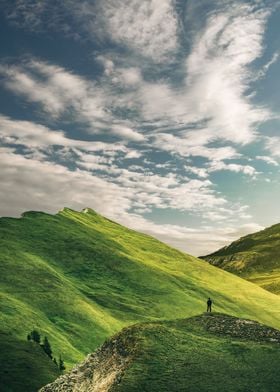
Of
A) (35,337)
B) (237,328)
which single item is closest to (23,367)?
(35,337)

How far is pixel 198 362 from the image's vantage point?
36812 millimetres

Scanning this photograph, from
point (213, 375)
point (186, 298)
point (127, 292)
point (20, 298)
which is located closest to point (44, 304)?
point (20, 298)

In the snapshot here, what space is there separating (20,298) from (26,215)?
70.6 metres

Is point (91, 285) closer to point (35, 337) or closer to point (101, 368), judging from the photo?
point (35, 337)

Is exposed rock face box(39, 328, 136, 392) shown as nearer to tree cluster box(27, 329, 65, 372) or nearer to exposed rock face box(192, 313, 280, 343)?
exposed rock face box(192, 313, 280, 343)

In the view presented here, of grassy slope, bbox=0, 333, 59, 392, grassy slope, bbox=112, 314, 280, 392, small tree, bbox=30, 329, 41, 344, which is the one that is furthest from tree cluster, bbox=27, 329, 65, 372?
grassy slope, bbox=112, 314, 280, 392

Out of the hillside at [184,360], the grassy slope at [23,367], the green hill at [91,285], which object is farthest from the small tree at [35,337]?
the hillside at [184,360]

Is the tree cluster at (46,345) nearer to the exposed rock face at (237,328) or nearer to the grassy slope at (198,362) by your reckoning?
the exposed rock face at (237,328)

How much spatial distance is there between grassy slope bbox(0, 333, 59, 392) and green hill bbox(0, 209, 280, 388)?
168 cm

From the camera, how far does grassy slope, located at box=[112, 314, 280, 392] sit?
111 feet

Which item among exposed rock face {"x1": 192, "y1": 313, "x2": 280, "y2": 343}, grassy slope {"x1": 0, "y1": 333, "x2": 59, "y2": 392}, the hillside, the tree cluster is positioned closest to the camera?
the hillside

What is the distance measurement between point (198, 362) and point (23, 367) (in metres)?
24.7

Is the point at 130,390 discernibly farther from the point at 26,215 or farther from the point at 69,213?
the point at 69,213

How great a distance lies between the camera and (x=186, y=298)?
12531 cm
